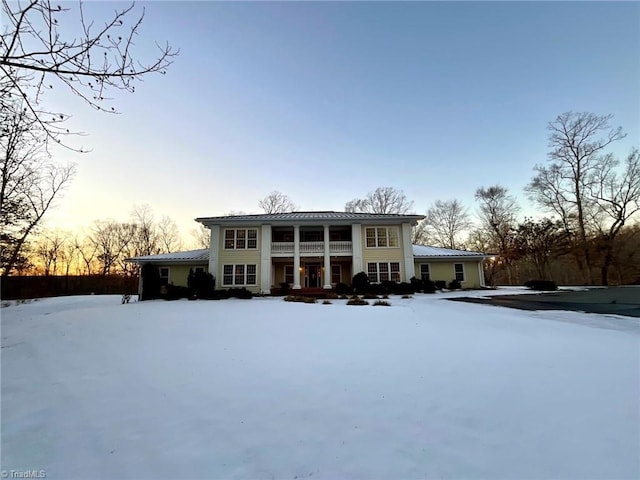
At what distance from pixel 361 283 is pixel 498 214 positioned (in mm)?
25156

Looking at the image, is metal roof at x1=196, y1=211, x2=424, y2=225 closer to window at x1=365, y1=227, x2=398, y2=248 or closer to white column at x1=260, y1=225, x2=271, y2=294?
window at x1=365, y1=227, x2=398, y2=248

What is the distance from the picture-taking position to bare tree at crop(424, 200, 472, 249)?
37844mm

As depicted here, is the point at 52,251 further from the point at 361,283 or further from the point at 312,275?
the point at 361,283

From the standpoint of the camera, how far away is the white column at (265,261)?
19562 mm

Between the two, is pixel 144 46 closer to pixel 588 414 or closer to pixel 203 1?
pixel 203 1

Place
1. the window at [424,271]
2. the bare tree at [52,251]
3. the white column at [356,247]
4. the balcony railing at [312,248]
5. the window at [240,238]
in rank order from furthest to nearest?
the bare tree at [52,251] → the window at [424,271] → the balcony railing at [312,248] → the window at [240,238] → the white column at [356,247]

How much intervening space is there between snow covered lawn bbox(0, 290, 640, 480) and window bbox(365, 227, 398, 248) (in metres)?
13.8

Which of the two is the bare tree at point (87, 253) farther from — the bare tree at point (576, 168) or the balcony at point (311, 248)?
the bare tree at point (576, 168)

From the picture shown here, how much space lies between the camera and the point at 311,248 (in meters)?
20.9

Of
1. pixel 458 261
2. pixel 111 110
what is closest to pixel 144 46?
pixel 111 110

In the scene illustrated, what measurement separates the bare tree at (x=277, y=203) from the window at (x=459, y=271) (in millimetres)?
21882

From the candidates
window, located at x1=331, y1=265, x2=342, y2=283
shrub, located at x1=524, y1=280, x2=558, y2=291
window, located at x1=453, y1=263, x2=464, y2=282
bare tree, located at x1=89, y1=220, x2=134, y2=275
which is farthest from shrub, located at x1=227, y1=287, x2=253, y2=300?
bare tree, located at x1=89, y1=220, x2=134, y2=275

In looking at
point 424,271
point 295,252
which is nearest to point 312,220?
point 295,252

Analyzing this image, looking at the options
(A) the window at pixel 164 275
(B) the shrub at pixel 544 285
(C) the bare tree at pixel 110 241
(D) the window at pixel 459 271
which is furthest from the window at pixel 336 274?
(C) the bare tree at pixel 110 241
